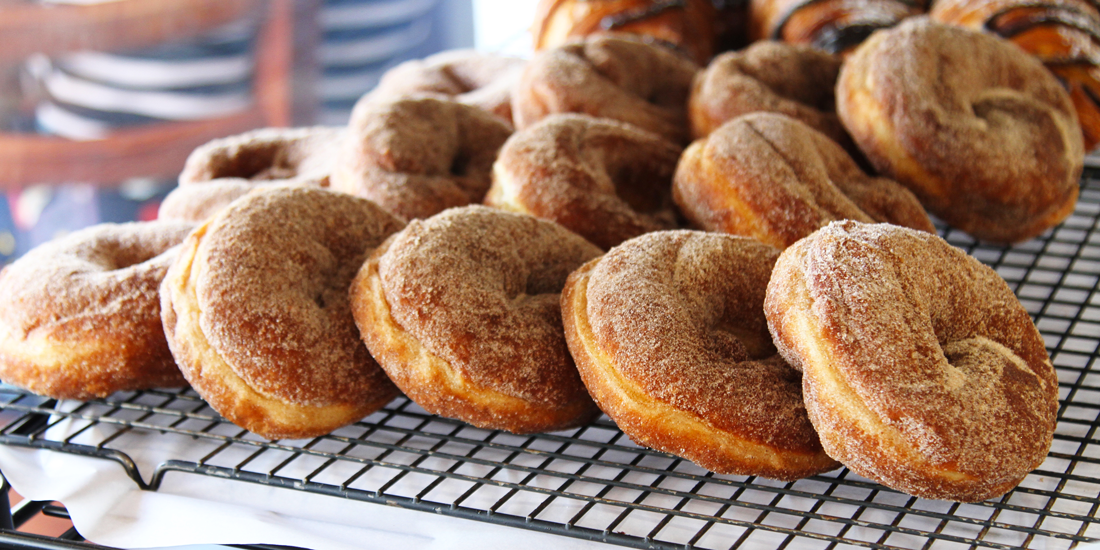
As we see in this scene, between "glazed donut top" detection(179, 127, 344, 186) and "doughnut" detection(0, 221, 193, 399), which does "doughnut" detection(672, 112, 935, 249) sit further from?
"doughnut" detection(0, 221, 193, 399)

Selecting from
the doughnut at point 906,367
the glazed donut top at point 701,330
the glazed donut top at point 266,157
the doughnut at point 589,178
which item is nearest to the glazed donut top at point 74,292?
the glazed donut top at point 266,157

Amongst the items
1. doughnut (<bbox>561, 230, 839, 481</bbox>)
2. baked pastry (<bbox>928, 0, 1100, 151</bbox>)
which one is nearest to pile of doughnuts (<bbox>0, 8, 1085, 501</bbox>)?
doughnut (<bbox>561, 230, 839, 481</bbox>)

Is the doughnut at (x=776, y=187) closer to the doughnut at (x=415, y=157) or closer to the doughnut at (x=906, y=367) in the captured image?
the doughnut at (x=906, y=367)

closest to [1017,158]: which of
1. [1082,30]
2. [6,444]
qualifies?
[1082,30]

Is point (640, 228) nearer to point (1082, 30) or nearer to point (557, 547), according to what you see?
point (557, 547)

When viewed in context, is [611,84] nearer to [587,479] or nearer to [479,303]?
[479,303]

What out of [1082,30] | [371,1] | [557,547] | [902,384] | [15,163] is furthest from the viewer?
[371,1]

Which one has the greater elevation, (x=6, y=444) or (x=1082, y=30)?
(x=1082, y=30)
